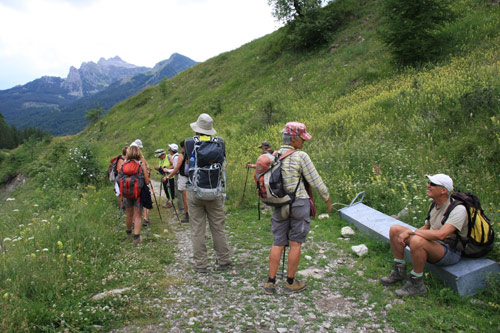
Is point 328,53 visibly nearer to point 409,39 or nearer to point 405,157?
point 409,39

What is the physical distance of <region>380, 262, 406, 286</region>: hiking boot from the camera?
14.0ft

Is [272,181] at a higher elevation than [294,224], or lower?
higher

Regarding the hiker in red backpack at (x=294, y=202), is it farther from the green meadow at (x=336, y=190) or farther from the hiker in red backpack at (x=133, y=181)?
the hiker in red backpack at (x=133, y=181)

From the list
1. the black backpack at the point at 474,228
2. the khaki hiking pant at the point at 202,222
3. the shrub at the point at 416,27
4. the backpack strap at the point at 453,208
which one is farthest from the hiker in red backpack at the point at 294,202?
the shrub at the point at 416,27

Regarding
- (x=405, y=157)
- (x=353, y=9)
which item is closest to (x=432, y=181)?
(x=405, y=157)

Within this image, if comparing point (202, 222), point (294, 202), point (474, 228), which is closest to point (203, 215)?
point (202, 222)

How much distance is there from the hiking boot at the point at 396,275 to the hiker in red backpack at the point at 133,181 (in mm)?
4797

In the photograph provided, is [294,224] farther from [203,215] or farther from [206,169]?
[203,215]

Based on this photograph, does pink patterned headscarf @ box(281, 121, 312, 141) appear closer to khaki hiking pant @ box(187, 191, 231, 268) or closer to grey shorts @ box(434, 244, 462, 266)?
khaki hiking pant @ box(187, 191, 231, 268)

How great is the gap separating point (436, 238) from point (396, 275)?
2.79 feet

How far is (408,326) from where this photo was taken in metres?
3.47

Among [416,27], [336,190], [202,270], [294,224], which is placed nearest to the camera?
[294,224]

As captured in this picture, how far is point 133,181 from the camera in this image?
640cm

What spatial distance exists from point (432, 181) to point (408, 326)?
173cm
